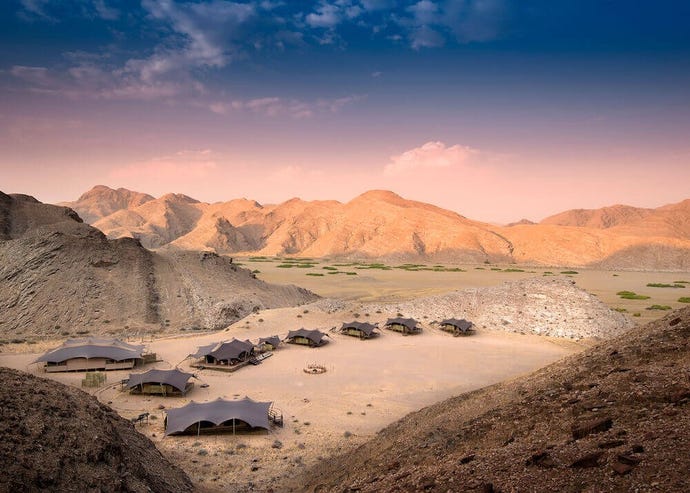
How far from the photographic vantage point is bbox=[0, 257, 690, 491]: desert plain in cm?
1645

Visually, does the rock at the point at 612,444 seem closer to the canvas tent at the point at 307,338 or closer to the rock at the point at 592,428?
the rock at the point at 592,428

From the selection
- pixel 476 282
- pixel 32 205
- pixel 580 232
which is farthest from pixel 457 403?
pixel 580 232

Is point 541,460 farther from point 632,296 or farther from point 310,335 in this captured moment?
point 632,296

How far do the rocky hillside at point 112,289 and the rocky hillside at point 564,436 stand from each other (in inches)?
1248

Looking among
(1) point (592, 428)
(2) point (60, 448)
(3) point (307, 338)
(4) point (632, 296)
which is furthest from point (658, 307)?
(2) point (60, 448)

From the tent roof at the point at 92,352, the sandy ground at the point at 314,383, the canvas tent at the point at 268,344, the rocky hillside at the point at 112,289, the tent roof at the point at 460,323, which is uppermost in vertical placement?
the rocky hillside at the point at 112,289

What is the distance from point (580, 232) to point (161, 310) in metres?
149

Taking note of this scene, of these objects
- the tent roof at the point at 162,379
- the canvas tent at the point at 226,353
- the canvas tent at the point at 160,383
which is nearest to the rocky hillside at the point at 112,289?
the canvas tent at the point at 226,353

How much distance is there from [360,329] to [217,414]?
19929 mm

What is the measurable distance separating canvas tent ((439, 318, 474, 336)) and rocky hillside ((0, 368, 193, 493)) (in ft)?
100

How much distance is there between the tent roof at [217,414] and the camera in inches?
699

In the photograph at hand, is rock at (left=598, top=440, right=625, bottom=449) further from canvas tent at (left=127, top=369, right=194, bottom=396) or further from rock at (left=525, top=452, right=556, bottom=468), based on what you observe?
canvas tent at (left=127, top=369, right=194, bottom=396)

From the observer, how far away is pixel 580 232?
500 feet

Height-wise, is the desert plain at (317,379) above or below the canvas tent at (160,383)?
below
